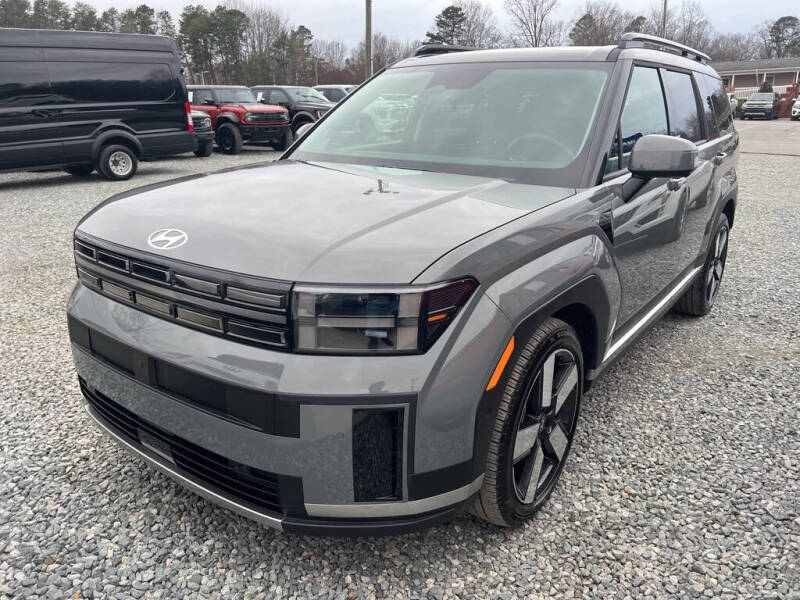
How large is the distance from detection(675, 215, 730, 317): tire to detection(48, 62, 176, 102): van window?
34.5 feet

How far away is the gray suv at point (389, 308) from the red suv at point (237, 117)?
14.0m

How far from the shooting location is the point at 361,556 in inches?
88.1

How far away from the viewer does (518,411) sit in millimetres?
2094

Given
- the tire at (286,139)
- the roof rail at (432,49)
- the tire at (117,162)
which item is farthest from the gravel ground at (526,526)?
the tire at (286,139)

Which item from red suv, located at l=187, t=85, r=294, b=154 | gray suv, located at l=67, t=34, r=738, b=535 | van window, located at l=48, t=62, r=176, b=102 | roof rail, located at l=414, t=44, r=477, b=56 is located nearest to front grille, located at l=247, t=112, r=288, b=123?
red suv, located at l=187, t=85, r=294, b=154

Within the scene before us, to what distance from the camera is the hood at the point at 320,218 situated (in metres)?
1.83

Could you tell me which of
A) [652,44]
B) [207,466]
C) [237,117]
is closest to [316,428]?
[207,466]

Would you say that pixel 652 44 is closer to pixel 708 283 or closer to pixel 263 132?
→ pixel 708 283

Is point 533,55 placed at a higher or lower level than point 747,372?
higher

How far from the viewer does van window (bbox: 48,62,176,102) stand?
1071 cm

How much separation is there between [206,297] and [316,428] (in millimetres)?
528

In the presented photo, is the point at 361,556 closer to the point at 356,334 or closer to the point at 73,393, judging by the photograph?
the point at 356,334

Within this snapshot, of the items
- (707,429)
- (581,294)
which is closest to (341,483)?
(581,294)

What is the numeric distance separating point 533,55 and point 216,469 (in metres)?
2.54
